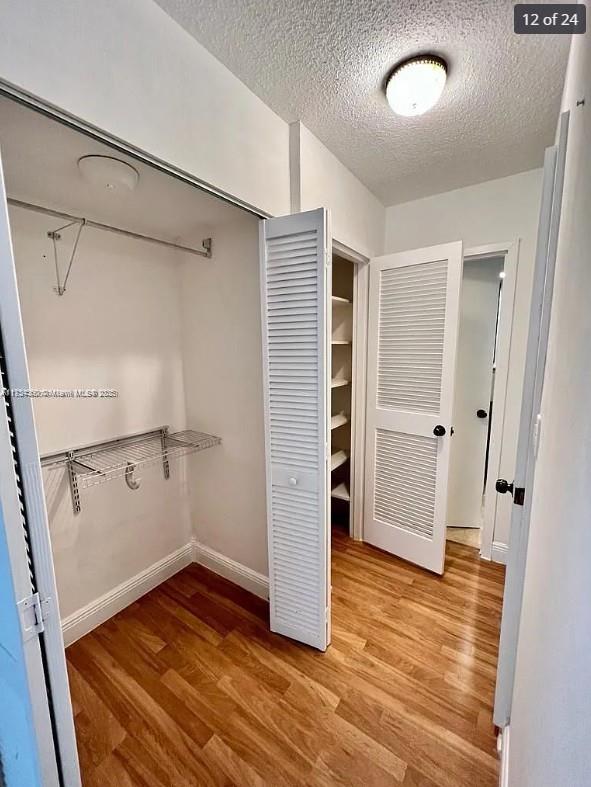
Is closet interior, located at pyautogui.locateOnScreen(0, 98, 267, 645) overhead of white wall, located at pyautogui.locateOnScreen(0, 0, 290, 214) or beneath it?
beneath

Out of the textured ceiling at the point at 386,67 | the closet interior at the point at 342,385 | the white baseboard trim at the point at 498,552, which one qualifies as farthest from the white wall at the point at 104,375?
the white baseboard trim at the point at 498,552

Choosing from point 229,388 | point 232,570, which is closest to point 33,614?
point 229,388

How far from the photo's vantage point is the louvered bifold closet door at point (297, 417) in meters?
1.37

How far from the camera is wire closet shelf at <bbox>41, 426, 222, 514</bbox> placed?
1.60 m

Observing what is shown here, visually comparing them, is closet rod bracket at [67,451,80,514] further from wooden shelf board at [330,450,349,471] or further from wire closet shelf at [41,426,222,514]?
wooden shelf board at [330,450,349,471]

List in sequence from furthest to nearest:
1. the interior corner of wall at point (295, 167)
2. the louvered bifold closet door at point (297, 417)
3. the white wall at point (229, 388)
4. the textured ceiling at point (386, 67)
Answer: the white wall at point (229, 388), the interior corner of wall at point (295, 167), the louvered bifold closet door at point (297, 417), the textured ceiling at point (386, 67)

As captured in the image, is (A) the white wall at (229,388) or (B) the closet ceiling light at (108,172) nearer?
(B) the closet ceiling light at (108,172)

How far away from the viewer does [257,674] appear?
4.84 ft

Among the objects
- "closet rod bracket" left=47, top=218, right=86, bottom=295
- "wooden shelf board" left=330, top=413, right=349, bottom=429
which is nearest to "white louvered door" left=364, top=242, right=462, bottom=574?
"wooden shelf board" left=330, top=413, right=349, bottom=429

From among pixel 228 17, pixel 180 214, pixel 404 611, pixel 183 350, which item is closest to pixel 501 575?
pixel 404 611

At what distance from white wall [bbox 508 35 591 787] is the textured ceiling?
506 millimetres

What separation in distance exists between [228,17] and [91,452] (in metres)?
1.80

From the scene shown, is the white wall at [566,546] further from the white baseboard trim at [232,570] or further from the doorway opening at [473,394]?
the doorway opening at [473,394]

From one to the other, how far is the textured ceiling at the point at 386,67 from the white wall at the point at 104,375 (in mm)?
1031
